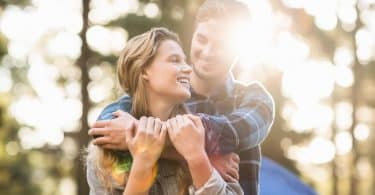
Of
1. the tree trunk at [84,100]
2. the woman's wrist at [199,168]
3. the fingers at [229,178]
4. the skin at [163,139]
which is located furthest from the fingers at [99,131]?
the tree trunk at [84,100]

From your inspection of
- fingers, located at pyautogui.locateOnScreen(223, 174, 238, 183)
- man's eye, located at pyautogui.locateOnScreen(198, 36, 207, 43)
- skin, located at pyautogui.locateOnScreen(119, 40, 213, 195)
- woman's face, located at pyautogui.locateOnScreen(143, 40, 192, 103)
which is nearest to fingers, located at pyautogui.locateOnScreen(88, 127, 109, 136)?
skin, located at pyautogui.locateOnScreen(119, 40, 213, 195)

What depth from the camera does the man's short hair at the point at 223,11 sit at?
3057 millimetres

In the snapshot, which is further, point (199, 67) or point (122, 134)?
point (199, 67)

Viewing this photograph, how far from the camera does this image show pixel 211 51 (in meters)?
3.01

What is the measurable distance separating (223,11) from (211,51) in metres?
0.17

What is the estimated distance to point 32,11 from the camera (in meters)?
17.1

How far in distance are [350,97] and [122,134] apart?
18.2 m

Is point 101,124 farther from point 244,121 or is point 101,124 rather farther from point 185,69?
point 244,121

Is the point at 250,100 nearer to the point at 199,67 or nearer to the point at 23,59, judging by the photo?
the point at 199,67

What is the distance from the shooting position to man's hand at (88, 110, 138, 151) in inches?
107

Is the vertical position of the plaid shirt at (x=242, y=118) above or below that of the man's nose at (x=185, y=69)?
below

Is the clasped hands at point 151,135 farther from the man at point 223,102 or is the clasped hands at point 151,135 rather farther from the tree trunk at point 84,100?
the tree trunk at point 84,100

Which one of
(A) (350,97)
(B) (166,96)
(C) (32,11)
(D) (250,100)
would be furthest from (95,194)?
(A) (350,97)

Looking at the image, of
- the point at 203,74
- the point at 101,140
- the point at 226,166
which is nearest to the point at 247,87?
the point at 203,74
